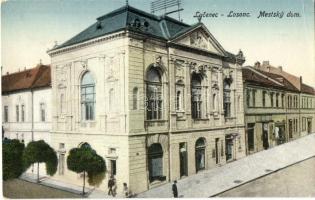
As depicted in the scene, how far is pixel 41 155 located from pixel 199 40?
4689 mm

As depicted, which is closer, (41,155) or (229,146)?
(41,155)

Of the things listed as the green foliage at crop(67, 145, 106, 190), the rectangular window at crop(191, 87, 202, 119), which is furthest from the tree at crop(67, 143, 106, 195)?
the rectangular window at crop(191, 87, 202, 119)

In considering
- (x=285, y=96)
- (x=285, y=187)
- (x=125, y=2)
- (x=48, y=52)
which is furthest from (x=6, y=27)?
(x=285, y=96)

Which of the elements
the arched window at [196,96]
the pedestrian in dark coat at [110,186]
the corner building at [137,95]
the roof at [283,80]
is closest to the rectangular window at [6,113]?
the corner building at [137,95]

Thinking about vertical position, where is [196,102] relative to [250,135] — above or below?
above

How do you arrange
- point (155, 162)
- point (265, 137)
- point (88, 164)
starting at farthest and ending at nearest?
point (265, 137) → point (155, 162) → point (88, 164)

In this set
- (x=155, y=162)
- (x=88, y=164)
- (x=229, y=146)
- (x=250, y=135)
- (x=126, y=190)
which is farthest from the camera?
(x=250, y=135)

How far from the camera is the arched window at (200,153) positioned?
1005 cm

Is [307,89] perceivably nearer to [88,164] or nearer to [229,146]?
[229,146]

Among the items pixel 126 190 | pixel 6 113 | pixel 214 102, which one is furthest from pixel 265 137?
pixel 6 113

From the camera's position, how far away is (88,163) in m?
8.23

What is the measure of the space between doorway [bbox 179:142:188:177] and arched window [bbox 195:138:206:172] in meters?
0.39

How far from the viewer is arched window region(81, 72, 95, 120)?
335 inches

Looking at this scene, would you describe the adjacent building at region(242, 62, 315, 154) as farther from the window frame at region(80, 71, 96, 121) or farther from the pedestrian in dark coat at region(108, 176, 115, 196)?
the pedestrian in dark coat at region(108, 176, 115, 196)
